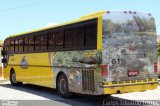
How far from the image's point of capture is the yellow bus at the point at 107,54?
40.5ft

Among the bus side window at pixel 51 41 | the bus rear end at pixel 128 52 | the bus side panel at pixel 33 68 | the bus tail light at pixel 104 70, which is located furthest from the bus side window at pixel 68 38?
the bus tail light at pixel 104 70

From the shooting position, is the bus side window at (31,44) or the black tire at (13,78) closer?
the bus side window at (31,44)

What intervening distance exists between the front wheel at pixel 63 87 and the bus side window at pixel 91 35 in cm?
231

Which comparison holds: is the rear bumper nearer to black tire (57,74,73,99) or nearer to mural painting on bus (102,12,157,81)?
mural painting on bus (102,12,157,81)

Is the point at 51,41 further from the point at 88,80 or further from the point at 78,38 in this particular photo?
the point at 88,80

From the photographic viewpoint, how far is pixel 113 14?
41.2 feet

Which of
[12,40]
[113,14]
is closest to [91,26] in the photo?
[113,14]

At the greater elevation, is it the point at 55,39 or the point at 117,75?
the point at 55,39

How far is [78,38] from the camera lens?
13.9 meters

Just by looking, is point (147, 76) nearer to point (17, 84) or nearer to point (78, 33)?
point (78, 33)

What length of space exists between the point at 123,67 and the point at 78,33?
7.61 feet

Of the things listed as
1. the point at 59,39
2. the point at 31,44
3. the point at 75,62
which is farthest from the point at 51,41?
the point at 75,62

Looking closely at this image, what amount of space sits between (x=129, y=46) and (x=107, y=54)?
923 millimetres

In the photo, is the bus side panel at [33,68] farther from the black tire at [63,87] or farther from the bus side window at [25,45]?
the black tire at [63,87]
